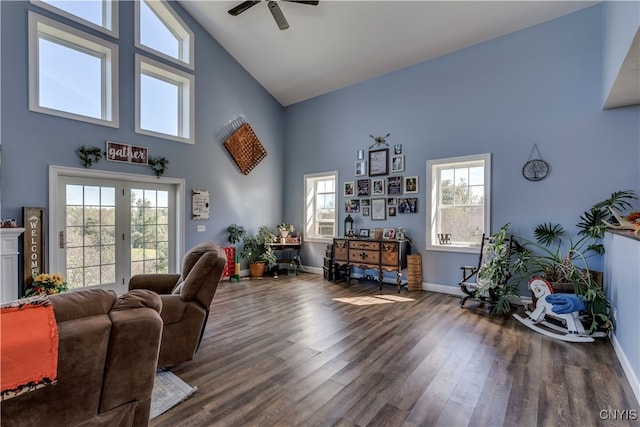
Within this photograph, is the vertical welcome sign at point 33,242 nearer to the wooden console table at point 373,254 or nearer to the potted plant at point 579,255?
the wooden console table at point 373,254

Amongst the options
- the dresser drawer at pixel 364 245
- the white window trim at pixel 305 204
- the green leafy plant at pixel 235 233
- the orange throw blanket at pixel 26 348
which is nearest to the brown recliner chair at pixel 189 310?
the orange throw blanket at pixel 26 348

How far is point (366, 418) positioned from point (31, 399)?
171 centimetres

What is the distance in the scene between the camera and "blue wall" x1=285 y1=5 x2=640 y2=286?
12.5 ft

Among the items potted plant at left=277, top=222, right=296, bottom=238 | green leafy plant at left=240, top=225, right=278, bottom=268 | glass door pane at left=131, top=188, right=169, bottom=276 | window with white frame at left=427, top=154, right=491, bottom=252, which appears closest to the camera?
window with white frame at left=427, top=154, right=491, bottom=252

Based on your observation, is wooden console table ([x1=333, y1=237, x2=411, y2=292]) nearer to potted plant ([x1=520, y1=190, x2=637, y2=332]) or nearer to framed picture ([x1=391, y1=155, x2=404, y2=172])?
framed picture ([x1=391, y1=155, x2=404, y2=172])

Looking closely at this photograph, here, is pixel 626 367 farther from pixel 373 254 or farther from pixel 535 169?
pixel 373 254

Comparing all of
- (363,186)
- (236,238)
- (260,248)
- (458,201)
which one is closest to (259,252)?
(260,248)

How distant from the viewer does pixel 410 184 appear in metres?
5.30

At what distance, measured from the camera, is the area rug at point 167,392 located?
6.44 feet

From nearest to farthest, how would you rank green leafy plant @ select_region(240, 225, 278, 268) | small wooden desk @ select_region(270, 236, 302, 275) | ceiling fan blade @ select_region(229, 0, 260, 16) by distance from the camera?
ceiling fan blade @ select_region(229, 0, 260, 16) < green leafy plant @ select_region(240, 225, 278, 268) < small wooden desk @ select_region(270, 236, 302, 275)

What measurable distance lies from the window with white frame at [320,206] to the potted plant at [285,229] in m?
0.33

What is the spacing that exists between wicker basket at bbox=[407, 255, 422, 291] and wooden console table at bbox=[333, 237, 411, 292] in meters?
0.10

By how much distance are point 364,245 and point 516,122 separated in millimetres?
3026

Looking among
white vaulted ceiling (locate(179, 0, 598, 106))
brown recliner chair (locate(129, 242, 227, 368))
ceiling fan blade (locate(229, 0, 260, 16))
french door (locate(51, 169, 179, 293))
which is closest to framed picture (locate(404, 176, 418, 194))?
white vaulted ceiling (locate(179, 0, 598, 106))
